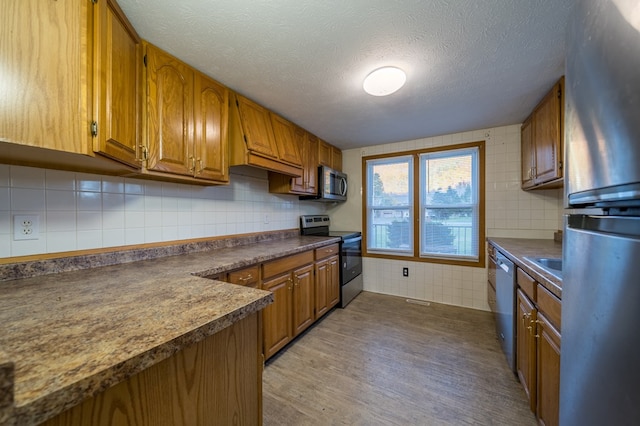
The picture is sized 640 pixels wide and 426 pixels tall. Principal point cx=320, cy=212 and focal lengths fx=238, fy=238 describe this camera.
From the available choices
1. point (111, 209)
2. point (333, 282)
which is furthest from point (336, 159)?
point (111, 209)

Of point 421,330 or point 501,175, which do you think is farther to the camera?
point 501,175

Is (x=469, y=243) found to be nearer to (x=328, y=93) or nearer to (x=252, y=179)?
(x=328, y=93)

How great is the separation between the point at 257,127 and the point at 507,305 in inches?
96.6

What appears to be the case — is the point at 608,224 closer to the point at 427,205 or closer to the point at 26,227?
the point at 26,227

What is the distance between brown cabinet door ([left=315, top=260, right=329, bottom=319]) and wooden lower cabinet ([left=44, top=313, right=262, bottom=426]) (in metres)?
1.55

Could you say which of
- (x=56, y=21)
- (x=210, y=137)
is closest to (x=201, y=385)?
(x=56, y=21)

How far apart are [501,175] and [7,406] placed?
12.0ft

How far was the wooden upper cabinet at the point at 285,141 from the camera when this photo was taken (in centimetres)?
234

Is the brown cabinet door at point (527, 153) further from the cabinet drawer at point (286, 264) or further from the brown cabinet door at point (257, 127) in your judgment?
the brown cabinet door at point (257, 127)

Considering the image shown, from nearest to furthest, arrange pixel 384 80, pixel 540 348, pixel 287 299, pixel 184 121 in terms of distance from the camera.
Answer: pixel 540 348
pixel 184 121
pixel 384 80
pixel 287 299

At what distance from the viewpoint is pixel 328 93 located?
201 centimetres

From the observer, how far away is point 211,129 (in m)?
1.77

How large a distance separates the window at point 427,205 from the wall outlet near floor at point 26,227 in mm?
3221

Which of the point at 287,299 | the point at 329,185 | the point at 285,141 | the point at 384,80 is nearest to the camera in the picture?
the point at 384,80
